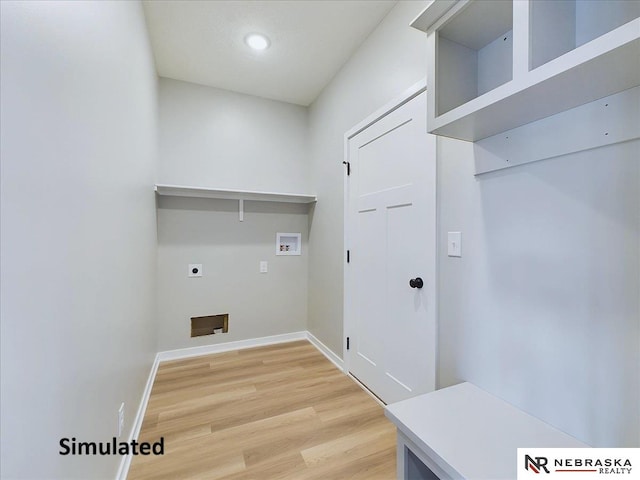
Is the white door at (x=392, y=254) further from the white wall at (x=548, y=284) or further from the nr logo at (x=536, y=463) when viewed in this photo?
the nr logo at (x=536, y=463)

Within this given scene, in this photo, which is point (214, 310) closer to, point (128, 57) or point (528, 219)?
point (128, 57)

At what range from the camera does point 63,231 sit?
826 mm

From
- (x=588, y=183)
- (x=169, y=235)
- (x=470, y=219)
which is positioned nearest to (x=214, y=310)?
(x=169, y=235)

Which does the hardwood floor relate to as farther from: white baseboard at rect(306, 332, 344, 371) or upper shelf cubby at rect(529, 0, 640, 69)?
upper shelf cubby at rect(529, 0, 640, 69)

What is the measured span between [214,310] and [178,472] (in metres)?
1.64

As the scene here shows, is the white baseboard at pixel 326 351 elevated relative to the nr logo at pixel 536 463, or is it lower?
lower

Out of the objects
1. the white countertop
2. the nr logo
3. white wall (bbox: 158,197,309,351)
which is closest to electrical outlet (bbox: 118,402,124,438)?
the white countertop

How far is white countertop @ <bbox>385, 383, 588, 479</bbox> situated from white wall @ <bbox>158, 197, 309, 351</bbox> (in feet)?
7.37

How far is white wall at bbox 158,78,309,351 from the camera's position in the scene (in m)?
2.80

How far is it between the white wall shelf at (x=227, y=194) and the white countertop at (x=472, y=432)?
231 cm

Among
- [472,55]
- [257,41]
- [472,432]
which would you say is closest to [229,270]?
[257,41]

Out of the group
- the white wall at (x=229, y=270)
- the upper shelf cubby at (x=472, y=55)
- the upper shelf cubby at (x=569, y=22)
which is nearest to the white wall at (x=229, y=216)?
the white wall at (x=229, y=270)

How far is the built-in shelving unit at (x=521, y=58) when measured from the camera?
2.34 feet

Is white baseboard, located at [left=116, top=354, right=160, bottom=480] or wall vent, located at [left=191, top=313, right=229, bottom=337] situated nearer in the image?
white baseboard, located at [left=116, top=354, right=160, bottom=480]
